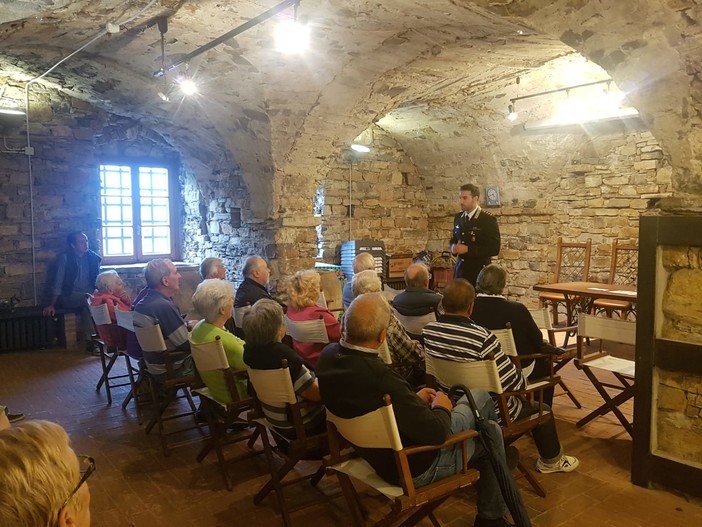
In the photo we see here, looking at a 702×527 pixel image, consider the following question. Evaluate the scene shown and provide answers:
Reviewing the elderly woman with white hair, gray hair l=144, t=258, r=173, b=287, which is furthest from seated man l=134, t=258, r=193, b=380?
the elderly woman with white hair

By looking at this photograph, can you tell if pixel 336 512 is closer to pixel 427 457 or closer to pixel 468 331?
pixel 427 457

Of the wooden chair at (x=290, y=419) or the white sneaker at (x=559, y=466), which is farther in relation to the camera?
the white sneaker at (x=559, y=466)

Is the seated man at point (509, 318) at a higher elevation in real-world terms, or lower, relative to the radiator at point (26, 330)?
higher

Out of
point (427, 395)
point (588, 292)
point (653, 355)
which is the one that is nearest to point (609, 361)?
point (653, 355)

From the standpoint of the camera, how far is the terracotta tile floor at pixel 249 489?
2.95 m

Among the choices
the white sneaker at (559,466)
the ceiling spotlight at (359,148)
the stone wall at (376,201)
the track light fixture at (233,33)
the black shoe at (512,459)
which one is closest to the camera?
the black shoe at (512,459)

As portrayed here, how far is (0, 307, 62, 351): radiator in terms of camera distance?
689 cm

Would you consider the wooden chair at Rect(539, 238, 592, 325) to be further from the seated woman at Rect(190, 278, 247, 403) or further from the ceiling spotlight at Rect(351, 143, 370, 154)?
the seated woman at Rect(190, 278, 247, 403)

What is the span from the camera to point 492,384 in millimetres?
2826

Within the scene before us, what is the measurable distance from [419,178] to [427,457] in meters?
8.41

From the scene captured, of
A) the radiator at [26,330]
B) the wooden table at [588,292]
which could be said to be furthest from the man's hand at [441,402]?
the radiator at [26,330]

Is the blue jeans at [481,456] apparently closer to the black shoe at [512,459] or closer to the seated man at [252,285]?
the black shoe at [512,459]

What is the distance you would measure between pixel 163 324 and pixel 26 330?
3.99m

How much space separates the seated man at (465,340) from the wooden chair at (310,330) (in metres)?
0.83
